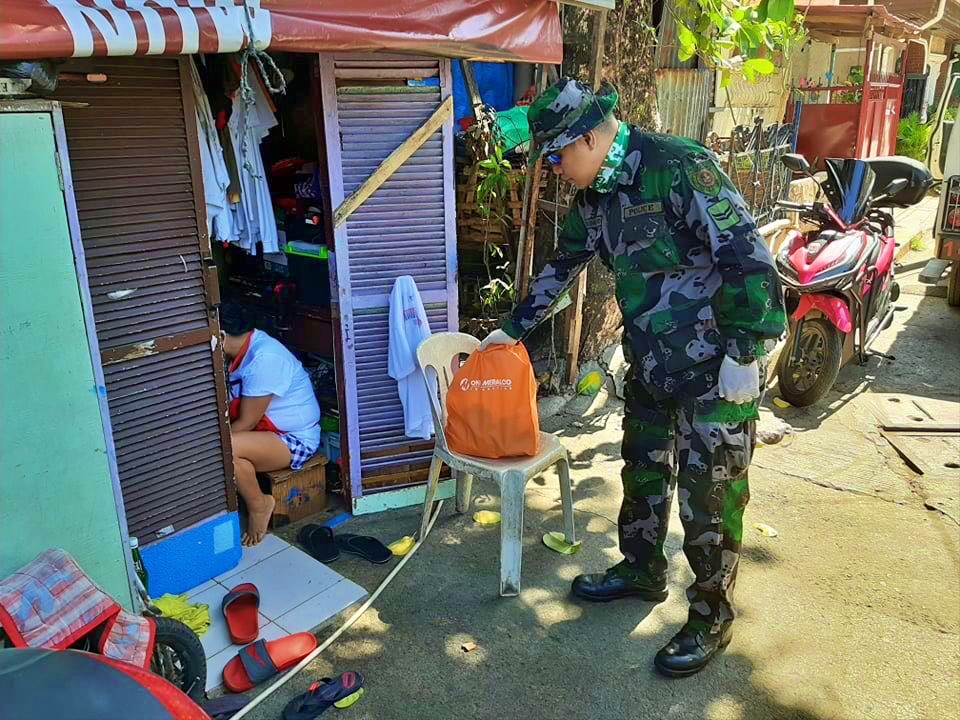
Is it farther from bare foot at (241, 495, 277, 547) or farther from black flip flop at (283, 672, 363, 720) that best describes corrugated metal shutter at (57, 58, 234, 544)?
black flip flop at (283, 672, 363, 720)

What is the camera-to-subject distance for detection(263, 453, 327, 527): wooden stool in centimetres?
429

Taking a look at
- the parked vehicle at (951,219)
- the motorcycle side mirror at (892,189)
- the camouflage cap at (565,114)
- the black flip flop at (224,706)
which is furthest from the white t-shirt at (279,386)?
the parked vehicle at (951,219)

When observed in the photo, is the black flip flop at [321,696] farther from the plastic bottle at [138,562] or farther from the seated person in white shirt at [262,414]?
the seated person in white shirt at [262,414]

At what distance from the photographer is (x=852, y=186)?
6070 mm

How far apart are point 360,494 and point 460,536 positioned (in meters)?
0.63

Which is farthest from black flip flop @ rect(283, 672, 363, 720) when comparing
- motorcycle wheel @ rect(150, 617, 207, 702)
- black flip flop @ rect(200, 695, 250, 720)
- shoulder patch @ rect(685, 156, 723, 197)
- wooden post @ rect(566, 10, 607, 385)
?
wooden post @ rect(566, 10, 607, 385)

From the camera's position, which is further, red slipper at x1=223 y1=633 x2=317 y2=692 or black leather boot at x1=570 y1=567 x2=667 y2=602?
black leather boot at x1=570 y1=567 x2=667 y2=602

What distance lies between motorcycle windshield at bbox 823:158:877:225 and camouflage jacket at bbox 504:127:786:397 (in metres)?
3.71

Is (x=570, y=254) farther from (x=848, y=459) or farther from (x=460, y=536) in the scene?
(x=848, y=459)

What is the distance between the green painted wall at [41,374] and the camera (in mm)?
2521

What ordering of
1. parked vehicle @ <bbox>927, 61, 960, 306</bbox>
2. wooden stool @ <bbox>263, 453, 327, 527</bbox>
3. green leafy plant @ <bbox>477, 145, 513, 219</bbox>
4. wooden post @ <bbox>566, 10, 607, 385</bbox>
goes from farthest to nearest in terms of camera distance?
parked vehicle @ <bbox>927, 61, 960, 306</bbox>
green leafy plant @ <bbox>477, 145, 513, 219</bbox>
wooden post @ <bbox>566, 10, 607, 385</bbox>
wooden stool @ <bbox>263, 453, 327, 527</bbox>

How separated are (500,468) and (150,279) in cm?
175

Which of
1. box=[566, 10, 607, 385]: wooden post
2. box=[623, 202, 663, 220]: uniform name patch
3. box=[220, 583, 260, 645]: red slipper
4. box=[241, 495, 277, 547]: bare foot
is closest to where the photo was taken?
box=[623, 202, 663, 220]: uniform name patch

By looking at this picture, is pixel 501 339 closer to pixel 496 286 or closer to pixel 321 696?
pixel 321 696
